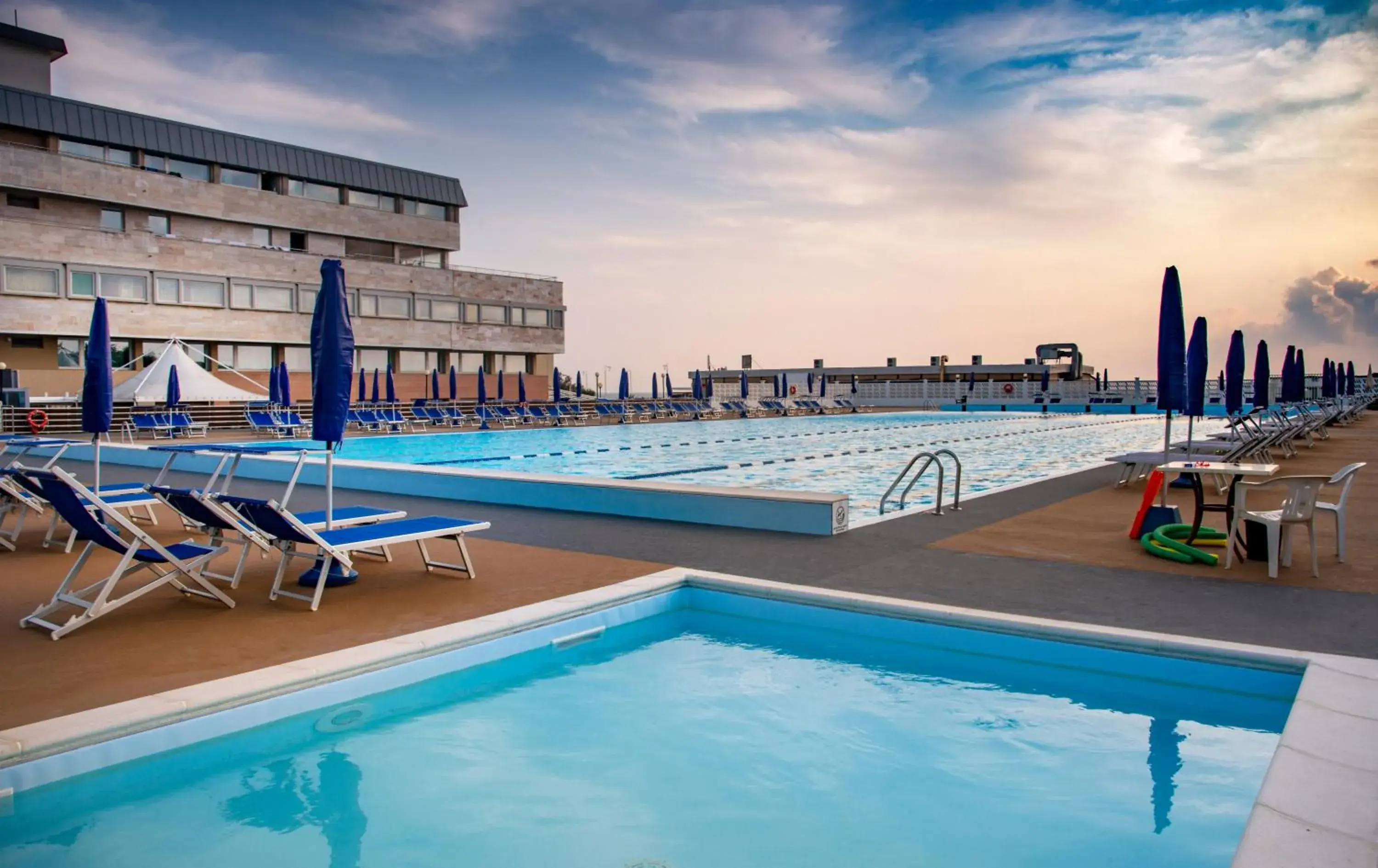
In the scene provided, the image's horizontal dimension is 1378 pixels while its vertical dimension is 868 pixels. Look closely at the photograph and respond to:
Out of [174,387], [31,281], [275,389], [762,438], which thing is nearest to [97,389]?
[174,387]

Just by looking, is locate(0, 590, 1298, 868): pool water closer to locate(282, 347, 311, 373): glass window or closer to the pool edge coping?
the pool edge coping

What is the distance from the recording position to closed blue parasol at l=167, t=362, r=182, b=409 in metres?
18.7

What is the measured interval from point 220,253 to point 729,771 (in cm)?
3691

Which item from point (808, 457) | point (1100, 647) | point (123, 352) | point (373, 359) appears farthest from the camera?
point (373, 359)

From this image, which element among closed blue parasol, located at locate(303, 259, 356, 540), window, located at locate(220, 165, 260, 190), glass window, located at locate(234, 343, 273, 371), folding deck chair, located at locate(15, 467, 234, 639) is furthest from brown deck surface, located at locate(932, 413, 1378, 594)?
window, located at locate(220, 165, 260, 190)

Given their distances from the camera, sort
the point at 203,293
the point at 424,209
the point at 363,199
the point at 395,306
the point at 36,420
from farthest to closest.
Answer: the point at 424,209
the point at 363,199
the point at 395,306
the point at 203,293
the point at 36,420

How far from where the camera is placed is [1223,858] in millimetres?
3066

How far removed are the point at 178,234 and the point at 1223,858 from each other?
40615 mm

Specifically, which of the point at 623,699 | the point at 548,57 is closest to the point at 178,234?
the point at 548,57

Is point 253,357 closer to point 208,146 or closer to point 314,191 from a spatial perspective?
point 314,191

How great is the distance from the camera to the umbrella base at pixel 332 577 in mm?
6004

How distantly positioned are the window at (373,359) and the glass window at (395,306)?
5.62 feet

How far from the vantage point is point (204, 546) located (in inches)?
235

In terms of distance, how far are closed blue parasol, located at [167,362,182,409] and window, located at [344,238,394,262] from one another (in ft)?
75.4
